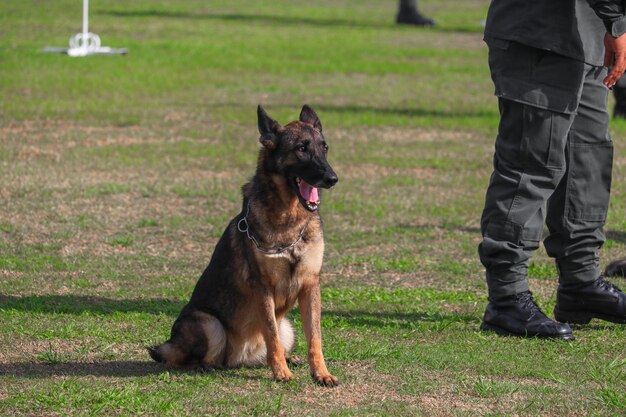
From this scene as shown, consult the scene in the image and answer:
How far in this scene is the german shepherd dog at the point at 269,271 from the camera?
5.24 m

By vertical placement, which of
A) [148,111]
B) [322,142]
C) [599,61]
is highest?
[599,61]

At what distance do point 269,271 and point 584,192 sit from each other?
1.86 meters

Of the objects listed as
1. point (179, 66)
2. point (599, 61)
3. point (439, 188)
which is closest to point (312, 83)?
point (179, 66)

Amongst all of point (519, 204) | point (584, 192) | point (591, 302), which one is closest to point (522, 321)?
point (591, 302)

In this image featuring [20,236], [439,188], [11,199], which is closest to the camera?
[20,236]

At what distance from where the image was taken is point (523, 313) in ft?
19.9

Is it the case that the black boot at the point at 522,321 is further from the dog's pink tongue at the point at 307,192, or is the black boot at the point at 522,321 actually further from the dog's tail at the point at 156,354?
the dog's tail at the point at 156,354

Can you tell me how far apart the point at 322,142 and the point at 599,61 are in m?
1.61

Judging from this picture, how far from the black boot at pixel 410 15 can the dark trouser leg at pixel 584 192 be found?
31.2m

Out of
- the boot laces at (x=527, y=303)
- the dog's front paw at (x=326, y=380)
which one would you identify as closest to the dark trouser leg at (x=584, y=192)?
the boot laces at (x=527, y=303)

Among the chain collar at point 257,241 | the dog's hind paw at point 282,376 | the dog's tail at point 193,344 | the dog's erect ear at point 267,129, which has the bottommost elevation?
the dog's hind paw at point 282,376

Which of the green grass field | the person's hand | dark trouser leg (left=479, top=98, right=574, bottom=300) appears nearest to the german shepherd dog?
the green grass field

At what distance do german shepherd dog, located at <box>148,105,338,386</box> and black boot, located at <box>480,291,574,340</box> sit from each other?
47.3 inches

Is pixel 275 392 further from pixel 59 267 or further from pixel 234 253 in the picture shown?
pixel 59 267
